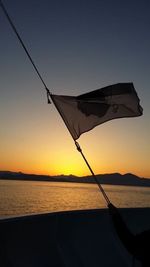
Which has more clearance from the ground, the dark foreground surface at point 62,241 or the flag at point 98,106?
the flag at point 98,106

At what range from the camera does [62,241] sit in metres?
7.63

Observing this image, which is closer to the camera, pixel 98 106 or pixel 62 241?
pixel 62 241

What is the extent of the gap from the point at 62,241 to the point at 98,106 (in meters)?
2.60

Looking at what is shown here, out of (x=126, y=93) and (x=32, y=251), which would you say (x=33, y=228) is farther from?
(x=126, y=93)

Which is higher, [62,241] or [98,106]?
[98,106]

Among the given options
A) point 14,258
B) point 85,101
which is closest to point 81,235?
point 14,258

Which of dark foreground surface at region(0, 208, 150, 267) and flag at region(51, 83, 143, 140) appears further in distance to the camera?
flag at region(51, 83, 143, 140)

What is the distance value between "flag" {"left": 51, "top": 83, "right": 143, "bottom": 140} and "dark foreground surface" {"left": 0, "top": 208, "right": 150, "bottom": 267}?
175 cm

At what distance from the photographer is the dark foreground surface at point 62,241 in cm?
646

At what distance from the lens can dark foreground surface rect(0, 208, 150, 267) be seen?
254 inches

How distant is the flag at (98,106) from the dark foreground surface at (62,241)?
5.74 ft

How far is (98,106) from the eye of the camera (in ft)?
25.8

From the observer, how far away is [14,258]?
20.9ft

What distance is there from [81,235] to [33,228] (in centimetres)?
155
